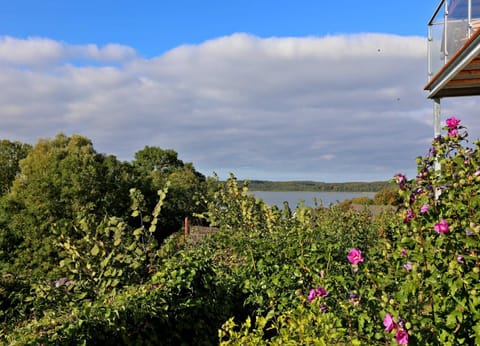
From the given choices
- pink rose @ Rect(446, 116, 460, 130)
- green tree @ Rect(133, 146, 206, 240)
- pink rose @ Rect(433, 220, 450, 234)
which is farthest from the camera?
green tree @ Rect(133, 146, 206, 240)

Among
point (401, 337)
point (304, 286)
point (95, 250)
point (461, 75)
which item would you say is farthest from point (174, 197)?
point (401, 337)

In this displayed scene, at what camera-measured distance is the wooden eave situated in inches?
257

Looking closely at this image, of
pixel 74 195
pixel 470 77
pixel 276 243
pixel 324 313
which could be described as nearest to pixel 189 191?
pixel 74 195

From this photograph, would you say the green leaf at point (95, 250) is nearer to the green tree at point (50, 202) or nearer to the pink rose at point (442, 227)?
the pink rose at point (442, 227)

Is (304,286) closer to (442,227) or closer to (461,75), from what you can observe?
(442,227)

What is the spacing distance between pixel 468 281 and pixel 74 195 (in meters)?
23.2

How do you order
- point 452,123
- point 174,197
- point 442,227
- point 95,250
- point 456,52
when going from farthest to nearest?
1. point 174,197
2. point 456,52
3. point 95,250
4. point 452,123
5. point 442,227

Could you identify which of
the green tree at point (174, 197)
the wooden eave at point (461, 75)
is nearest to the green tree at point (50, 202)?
the green tree at point (174, 197)

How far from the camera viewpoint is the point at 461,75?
8125mm

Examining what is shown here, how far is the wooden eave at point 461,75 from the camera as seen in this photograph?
6518 mm

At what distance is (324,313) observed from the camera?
2.89 meters

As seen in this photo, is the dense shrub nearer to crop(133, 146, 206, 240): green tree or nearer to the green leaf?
the green leaf

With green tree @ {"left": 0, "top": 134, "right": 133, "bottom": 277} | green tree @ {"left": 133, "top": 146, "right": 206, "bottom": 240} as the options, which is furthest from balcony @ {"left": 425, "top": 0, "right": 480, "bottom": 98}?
green tree @ {"left": 0, "top": 134, "right": 133, "bottom": 277}

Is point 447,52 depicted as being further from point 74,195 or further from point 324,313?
point 74,195
